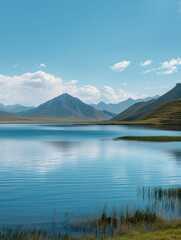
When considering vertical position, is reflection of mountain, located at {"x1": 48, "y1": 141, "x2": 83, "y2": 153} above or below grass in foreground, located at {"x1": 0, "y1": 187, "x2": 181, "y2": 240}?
below

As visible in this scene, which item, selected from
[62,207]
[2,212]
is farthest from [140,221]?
[2,212]

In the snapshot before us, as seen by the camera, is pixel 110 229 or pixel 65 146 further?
pixel 65 146

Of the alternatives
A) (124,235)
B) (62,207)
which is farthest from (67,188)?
(124,235)

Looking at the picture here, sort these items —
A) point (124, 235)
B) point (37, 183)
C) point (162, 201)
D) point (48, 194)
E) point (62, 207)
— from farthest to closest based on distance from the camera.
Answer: point (37, 183), point (48, 194), point (162, 201), point (62, 207), point (124, 235)

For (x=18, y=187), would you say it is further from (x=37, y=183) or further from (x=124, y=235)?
(x=124, y=235)

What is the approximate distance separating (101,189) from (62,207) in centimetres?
769

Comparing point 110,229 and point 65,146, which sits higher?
point 110,229

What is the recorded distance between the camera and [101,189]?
2736 cm

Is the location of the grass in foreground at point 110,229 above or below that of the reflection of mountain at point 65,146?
above

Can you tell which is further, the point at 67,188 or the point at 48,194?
the point at 67,188

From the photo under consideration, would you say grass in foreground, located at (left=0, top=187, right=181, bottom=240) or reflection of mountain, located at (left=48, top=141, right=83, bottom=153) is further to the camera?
reflection of mountain, located at (left=48, top=141, right=83, bottom=153)

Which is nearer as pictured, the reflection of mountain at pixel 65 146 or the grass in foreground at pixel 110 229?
the grass in foreground at pixel 110 229

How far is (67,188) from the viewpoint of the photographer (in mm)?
27969

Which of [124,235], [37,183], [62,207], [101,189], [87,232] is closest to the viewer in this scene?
[124,235]
